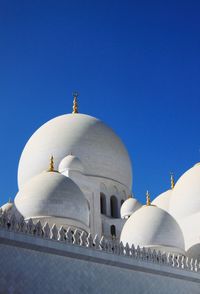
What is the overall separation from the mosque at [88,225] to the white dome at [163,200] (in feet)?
0.27

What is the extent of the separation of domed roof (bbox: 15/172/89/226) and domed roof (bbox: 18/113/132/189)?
6456 mm

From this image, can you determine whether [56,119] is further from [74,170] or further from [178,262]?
[178,262]

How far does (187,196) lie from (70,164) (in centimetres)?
597

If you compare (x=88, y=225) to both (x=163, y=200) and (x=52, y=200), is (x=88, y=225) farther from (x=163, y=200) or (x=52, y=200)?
(x=163, y=200)

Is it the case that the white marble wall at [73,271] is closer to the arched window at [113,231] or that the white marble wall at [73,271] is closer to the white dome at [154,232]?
the white dome at [154,232]

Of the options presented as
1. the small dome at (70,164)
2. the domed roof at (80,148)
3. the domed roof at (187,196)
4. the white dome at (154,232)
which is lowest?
the white dome at (154,232)

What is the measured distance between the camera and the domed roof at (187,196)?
75.3 feet

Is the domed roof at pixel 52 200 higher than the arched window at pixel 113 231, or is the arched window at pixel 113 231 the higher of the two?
the arched window at pixel 113 231

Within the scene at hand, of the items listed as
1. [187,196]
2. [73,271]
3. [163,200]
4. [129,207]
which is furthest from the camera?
[163,200]

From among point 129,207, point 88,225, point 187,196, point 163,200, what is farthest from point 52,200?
point 163,200

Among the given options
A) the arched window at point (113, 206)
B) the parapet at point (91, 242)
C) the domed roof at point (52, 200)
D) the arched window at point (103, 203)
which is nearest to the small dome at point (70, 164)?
the arched window at point (103, 203)

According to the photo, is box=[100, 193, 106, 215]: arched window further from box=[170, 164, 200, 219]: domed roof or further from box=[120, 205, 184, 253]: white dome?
box=[120, 205, 184, 253]: white dome

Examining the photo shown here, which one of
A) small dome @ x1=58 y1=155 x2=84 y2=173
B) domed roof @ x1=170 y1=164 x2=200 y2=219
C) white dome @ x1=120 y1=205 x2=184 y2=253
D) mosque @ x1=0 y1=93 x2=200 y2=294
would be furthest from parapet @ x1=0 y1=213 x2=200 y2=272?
small dome @ x1=58 y1=155 x2=84 y2=173

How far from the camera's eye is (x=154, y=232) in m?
19.4
